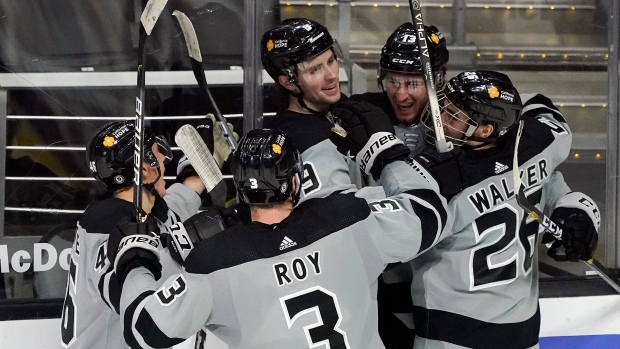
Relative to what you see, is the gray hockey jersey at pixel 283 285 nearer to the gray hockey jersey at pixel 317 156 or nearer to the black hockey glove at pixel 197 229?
the black hockey glove at pixel 197 229

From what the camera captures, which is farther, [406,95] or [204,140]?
[204,140]

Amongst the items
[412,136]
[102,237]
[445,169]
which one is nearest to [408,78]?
[412,136]

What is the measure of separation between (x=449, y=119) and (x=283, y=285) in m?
0.82

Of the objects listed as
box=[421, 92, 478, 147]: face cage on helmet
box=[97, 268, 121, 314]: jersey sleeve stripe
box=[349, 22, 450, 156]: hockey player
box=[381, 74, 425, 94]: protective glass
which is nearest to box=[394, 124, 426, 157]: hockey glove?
box=[349, 22, 450, 156]: hockey player

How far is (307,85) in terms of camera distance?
2797 millimetres

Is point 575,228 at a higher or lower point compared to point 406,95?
lower

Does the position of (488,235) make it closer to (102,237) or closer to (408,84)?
(408,84)

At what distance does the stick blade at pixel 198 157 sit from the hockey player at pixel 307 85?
0.23 meters

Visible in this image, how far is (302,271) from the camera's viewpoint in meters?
2.21

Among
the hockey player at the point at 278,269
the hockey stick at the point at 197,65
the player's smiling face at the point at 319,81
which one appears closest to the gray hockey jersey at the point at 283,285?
the hockey player at the point at 278,269

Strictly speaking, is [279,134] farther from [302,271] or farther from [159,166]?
[159,166]

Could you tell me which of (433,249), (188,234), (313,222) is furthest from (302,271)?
(433,249)

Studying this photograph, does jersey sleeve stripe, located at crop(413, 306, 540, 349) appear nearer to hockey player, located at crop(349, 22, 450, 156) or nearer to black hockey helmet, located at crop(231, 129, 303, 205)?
hockey player, located at crop(349, 22, 450, 156)

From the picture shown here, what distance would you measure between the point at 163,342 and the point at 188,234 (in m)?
0.31
